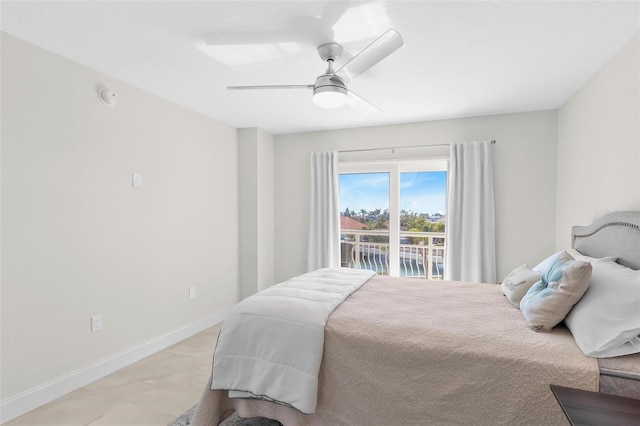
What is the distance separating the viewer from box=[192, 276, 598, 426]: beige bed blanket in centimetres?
146

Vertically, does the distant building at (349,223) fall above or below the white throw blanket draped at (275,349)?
above

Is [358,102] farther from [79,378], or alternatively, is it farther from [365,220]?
[79,378]

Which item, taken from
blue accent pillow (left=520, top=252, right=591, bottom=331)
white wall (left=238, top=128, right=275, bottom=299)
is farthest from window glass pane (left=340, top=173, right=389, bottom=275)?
blue accent pillow (left=520, top=252, right=591, bottom=331)

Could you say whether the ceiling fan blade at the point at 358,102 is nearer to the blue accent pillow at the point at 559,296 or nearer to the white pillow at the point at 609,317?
the blue accent pillow at the point at 559,296

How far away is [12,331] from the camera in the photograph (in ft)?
7.16

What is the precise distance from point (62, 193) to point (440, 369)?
273 cm

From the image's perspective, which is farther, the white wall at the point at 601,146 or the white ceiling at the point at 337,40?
the white wall at the point at 601,146

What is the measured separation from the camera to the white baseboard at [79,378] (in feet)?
7.13

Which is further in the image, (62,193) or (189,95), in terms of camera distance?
(189,95)

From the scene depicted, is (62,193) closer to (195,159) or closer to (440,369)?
(195,159)

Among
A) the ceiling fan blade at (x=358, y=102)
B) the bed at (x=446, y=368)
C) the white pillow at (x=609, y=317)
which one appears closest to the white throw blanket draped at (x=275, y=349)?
the bed at (x=446, y=368)

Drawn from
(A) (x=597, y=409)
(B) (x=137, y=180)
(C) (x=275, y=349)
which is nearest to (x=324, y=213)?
(B) (x=137, y=180)

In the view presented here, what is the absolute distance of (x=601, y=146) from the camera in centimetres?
259

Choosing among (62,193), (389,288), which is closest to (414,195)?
(389,288)
